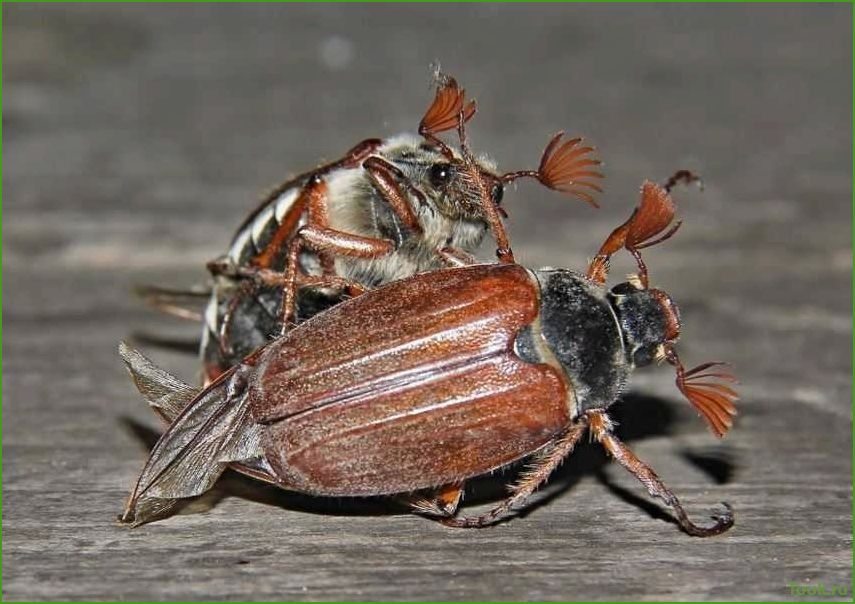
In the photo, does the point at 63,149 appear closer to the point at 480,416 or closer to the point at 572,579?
the point at 480,416

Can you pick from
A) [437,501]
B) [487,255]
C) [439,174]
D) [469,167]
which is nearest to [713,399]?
[437,501]

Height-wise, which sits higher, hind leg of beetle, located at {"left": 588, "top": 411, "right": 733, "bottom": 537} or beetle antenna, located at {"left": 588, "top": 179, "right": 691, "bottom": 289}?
beetle antenna, located at {"left": 588, "top": 179, "right": 691, "bottom": 289}

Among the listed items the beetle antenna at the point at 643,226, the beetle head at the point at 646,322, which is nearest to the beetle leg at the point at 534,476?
the beetle head at the point at 646,322

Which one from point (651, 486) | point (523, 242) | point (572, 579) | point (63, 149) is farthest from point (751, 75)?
point (572, 579)

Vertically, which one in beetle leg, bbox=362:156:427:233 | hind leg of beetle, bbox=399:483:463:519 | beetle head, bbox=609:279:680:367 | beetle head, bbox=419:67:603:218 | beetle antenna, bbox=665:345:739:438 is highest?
beetle head, bbox=419:67:603:218

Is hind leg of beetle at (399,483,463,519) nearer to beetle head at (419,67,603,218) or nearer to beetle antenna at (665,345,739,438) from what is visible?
beetle antenna at (665,345,739,438)

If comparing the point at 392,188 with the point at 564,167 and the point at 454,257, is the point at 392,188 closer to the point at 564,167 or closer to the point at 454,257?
the point at 454,257

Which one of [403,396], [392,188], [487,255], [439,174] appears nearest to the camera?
[403,396]

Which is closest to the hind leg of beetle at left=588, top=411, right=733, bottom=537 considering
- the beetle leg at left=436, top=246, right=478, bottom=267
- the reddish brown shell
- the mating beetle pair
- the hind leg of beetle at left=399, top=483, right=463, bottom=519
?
the mating beetle pair
